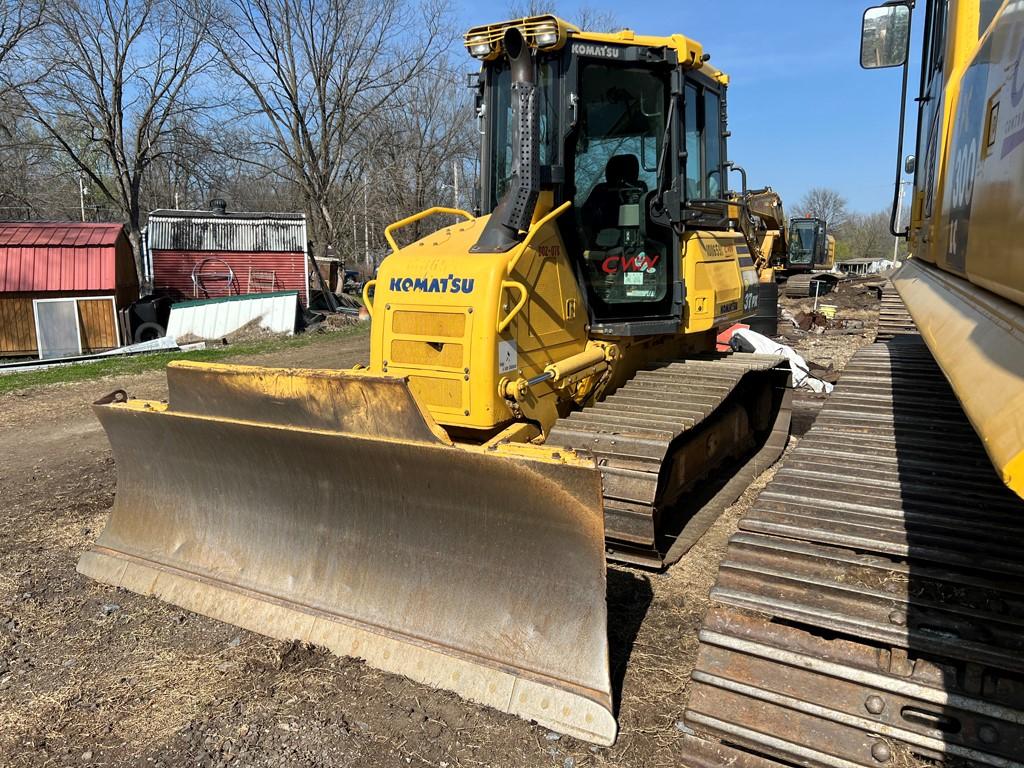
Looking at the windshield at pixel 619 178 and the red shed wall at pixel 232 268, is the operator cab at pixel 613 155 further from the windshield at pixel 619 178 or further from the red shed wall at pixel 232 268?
the red shed wall at pixel 232 268

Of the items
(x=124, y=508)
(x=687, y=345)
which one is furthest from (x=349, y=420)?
(x=687, y=345)

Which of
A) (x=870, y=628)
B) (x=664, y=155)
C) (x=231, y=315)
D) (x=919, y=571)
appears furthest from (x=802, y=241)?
(x=870, y=628)

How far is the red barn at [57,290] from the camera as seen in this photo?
15.9 metres

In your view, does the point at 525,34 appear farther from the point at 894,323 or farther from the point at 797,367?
the point at 797,367

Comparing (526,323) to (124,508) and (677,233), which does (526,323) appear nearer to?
(677,233)

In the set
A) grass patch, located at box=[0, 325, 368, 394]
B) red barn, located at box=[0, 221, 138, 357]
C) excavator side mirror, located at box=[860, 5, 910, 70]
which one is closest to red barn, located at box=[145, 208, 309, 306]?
red barn, located at box=[0, 221, 138, 357]

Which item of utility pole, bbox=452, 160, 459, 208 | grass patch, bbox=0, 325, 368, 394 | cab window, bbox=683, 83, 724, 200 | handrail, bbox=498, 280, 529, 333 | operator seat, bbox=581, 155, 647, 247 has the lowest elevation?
grass patch, bbox=0, 325, 368, 394

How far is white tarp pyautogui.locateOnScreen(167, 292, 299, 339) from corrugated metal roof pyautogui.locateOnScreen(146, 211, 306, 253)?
4.21 metres

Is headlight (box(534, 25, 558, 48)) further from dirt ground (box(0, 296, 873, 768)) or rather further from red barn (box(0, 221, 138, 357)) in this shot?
red barn (box(0, 221, 138, 357))

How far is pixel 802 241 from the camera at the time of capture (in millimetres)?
29250

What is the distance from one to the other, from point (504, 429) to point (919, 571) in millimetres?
2470

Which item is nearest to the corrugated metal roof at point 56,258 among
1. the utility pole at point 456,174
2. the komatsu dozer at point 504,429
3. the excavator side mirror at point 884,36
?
the komatsu dozer at point 504,429

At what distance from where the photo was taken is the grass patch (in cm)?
1198

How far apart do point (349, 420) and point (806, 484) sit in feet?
6.68
